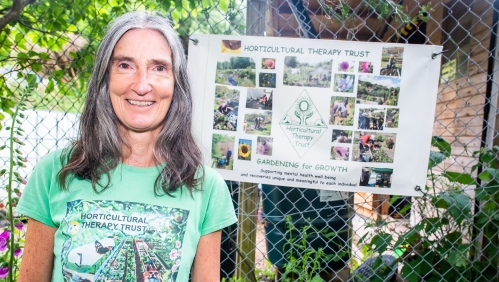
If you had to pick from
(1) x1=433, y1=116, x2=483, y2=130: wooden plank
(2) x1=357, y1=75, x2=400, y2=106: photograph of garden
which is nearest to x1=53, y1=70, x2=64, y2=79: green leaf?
(2) x1=357, y1=75, x2=400, y2=106: photograph of garden

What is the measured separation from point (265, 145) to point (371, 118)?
54 centimetres

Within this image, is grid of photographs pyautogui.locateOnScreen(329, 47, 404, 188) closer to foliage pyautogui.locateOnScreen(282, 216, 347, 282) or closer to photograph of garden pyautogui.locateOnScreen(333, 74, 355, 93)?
photograph of garden pyautogui.locateOnScreen(333, 74, 355, 93)

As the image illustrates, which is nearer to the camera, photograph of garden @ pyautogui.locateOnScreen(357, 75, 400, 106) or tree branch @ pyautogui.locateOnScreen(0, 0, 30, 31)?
photograph of garden @ pyautogui.locateOnScreen(357, 75, 400, 106)

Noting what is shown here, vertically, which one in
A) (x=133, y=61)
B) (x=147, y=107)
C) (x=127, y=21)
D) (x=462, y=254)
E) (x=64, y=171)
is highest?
(x=127, y=21)

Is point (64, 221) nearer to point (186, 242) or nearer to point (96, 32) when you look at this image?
point (186, 242)

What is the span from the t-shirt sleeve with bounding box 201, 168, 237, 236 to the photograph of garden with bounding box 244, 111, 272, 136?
59 centimetres

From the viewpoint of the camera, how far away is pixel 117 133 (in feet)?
4.15

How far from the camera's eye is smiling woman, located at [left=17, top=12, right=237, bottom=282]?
111 centimetres

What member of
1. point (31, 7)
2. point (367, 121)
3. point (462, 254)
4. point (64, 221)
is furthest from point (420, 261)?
point (31, 7)

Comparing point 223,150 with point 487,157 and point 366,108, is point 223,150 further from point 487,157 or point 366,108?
point 487,157

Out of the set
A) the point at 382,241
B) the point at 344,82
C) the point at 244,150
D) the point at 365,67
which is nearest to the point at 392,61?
the point at 365,67

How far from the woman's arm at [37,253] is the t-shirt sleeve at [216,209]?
0.49 m

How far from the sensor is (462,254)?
1918 millimetres

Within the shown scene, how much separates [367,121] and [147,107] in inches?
42.7
